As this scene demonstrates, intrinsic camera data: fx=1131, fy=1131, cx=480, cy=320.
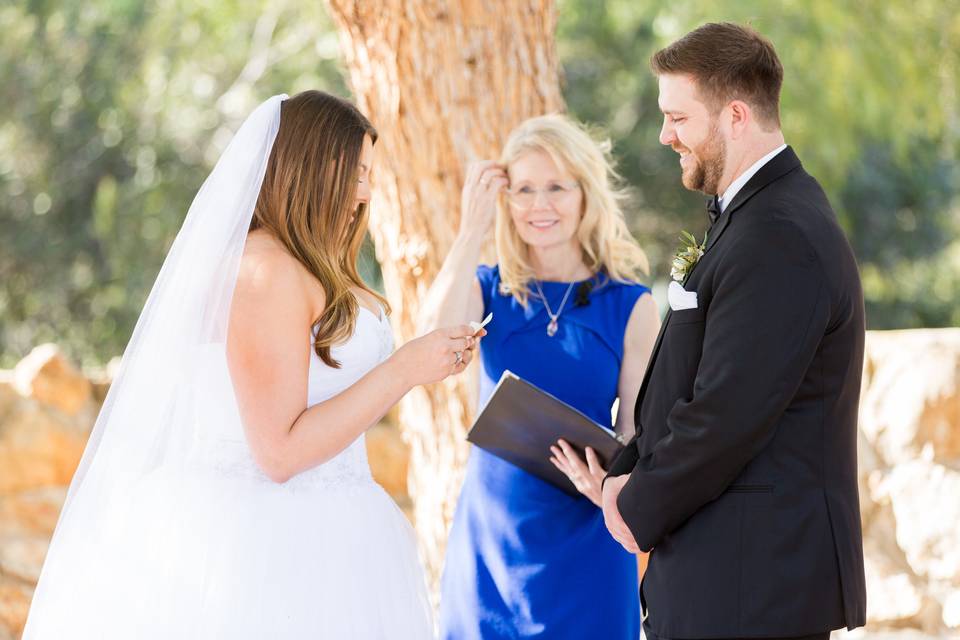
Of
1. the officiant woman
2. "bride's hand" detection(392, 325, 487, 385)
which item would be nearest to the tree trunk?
the officiant woman

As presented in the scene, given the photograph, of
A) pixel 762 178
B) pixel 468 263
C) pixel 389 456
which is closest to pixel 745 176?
pixel 762 178

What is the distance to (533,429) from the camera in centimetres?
297

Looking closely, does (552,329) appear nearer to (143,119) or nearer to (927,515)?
(927,515)

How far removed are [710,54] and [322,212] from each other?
93 centimetres

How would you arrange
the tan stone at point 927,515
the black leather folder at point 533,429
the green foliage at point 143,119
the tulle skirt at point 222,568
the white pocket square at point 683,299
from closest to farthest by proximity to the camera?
the white pocket square at point 683,299 → the tulle skirt at point 222,568 → the black leather folder at point 533,429 → the tan stone at point 927,515 → the green foliage at point 143,119

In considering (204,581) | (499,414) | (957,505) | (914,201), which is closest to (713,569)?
(499,414)

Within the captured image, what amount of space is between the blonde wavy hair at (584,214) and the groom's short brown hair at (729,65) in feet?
3.69

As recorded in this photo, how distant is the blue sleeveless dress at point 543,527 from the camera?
316cm

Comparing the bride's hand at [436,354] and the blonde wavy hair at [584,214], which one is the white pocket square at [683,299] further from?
the blonde wavy hair at [584,214]

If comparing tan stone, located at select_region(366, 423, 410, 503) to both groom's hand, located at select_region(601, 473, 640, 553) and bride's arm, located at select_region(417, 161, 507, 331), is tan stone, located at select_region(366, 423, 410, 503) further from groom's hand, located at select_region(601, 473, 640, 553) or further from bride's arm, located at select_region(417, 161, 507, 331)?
groom's hand, located at select_region(601, 473, 640, 553)

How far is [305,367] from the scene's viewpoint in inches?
96.3

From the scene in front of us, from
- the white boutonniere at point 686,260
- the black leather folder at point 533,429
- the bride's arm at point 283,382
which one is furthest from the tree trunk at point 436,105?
the white boutonniere at point 686,260

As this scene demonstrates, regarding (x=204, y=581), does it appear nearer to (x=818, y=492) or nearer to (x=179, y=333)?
(x=179, y=333)

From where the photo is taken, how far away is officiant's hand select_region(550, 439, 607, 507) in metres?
2.87
